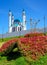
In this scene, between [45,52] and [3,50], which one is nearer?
[45,52]

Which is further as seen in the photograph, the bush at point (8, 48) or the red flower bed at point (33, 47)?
the bush at point (8, 48)

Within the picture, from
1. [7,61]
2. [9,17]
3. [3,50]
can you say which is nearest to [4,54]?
[3,50]

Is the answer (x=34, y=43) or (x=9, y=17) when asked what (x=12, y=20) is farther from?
(x=34, y=43)

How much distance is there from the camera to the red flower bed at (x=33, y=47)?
43.1 ft

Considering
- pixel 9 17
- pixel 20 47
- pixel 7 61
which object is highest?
pixel 9 17

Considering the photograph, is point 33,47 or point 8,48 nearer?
point 33,47

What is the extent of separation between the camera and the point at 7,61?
1358cm

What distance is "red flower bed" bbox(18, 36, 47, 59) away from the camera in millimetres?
13133

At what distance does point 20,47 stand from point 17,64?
A: 1450 mm

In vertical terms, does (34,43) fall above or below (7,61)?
above

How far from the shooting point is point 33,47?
13.7 meters

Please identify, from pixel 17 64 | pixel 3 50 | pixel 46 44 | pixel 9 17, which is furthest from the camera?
pixel 9 17

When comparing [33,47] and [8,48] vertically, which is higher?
[33,47]

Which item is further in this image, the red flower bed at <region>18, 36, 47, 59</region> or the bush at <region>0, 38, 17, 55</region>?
the bush at <region>0, 38, 17, 55</region>
